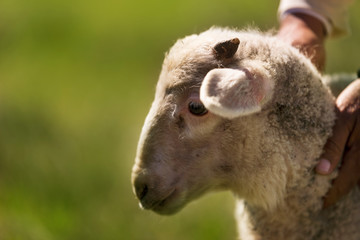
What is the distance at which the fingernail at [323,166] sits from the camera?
3.01 metres

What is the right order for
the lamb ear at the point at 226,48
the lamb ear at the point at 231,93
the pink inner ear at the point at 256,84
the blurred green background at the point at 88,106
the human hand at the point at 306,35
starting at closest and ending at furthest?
the lamb ear at the point at 231,93 < the pink inner ear at the point at 256,84 < the lamb ear at the point at 226,48 < the human hand at the point at 306,35 < the blurred green background at the point at 88,106

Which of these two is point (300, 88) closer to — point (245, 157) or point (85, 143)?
point (245, 157)

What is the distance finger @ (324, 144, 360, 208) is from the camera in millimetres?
3072

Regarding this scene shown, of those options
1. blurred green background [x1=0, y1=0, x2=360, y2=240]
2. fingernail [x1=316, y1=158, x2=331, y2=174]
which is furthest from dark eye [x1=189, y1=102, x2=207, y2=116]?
blurred green background [x1=0, y1=0, x2=360, y2=240]

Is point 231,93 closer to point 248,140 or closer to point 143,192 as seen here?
point 248,140

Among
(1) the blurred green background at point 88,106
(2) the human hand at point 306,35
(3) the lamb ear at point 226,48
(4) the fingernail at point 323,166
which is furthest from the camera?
(1) the blurred green background at point 88,106

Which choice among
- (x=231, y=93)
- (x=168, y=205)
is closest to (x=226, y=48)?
(x=231, y=93)

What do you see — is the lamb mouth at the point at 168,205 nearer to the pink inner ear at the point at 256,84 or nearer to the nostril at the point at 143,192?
the nostril at the point at 143,192

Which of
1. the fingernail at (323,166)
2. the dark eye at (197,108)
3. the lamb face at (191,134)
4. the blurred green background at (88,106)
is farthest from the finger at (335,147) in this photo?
the blurred green background at (88,106)

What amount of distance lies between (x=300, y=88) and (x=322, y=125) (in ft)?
0.79

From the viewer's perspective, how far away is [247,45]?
295cm

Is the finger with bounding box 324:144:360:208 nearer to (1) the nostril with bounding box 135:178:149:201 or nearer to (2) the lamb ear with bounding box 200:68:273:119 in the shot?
(2) the lamb ear with bounding box 200:68:273:119

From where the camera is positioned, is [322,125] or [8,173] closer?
[322,125]

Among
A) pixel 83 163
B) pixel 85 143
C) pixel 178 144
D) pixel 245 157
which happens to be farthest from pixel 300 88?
pixel 85 143
